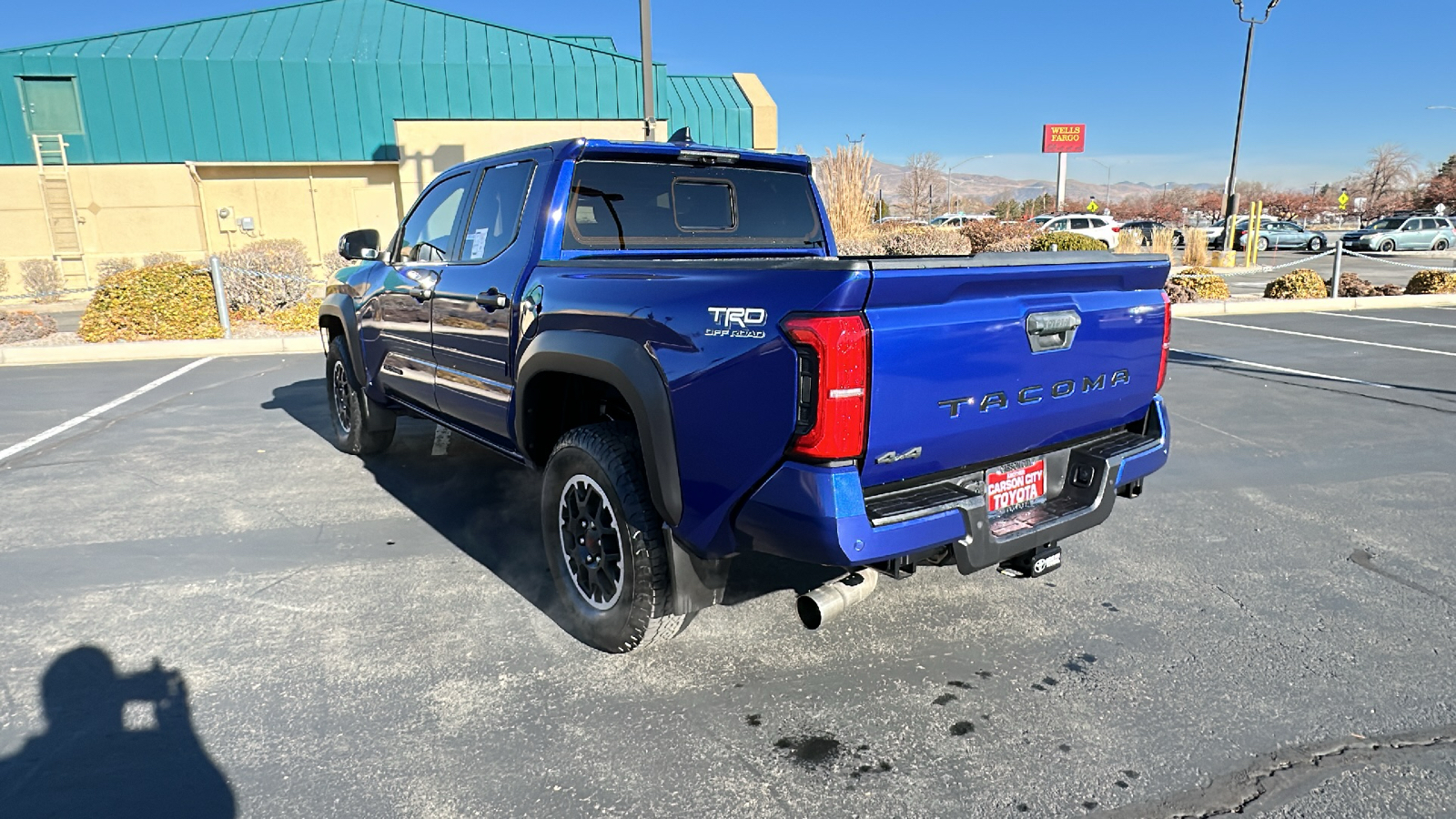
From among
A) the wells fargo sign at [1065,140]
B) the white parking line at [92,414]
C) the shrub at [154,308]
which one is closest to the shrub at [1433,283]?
the white parking line at [92,414]

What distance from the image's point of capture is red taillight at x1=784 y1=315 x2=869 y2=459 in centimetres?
229

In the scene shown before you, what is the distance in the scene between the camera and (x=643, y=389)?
2830 mm

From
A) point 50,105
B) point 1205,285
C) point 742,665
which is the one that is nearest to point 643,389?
point 742,665

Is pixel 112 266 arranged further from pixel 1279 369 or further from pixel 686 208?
pixel 1279 369

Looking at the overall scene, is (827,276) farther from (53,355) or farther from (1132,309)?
(53,355)

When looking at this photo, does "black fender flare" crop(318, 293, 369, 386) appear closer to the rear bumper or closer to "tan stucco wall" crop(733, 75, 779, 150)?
the rear bumper

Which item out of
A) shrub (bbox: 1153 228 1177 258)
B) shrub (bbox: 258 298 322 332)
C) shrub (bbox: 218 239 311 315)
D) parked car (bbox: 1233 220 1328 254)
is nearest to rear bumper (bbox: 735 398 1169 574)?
shrub (bbox: 258 298 322 332)

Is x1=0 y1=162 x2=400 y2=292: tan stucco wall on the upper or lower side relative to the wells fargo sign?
lower

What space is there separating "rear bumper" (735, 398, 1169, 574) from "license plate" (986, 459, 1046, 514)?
0.04 m

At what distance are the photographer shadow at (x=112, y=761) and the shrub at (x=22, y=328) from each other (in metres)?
12.1

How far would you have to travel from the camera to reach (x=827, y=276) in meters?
2.27

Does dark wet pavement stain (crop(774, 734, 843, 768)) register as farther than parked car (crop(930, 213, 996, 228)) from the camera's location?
No

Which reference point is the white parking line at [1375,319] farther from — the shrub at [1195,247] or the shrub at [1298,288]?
the shrub at [1195,247]

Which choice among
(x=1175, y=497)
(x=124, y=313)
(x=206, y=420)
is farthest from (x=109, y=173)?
(x=1175, y=497)
